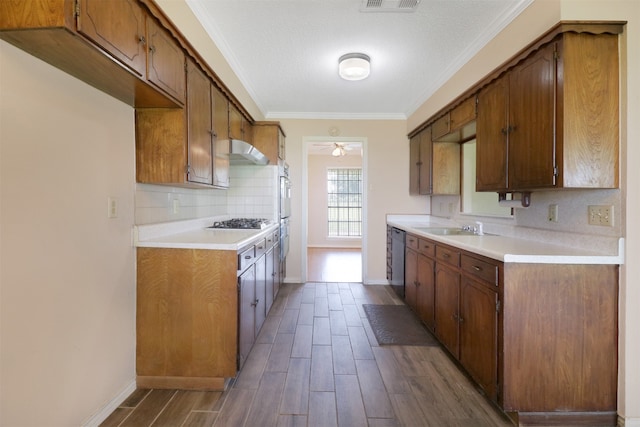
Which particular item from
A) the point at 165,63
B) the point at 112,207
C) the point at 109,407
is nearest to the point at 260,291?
the point at 109,407

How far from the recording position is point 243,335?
6.78ft

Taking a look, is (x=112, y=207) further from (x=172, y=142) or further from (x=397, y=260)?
(x=397, y=260)

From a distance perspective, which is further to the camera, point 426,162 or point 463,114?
point 426,162

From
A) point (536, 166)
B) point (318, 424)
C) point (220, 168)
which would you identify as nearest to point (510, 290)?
point (536, 166)

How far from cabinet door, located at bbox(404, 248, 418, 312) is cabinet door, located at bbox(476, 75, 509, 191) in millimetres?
1051

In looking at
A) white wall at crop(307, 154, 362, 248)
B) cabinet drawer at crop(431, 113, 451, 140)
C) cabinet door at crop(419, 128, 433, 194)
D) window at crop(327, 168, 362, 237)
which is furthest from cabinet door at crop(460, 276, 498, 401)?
window at crop(327, 168, 362, 237)

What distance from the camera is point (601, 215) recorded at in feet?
5.46

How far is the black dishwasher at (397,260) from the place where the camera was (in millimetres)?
3607

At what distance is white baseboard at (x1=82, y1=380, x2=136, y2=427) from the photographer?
1578 mm

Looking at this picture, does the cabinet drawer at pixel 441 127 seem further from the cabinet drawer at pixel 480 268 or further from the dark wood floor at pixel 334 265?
the dark wood floor at pixel 334 265

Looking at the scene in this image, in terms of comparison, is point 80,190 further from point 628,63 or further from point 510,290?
point 628,63

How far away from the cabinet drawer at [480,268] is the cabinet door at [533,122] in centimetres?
57

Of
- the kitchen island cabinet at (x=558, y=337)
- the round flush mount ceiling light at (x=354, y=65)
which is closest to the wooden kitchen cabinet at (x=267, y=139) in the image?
the round flush mount ceiling light at (x=354, y=65)

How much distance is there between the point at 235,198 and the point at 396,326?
2.37m
